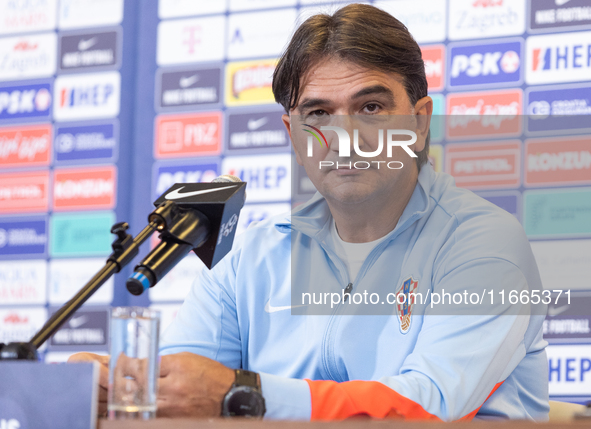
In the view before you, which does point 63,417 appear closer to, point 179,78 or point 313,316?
point 313,316

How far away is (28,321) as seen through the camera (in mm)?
2828

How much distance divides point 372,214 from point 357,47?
14.9 inches

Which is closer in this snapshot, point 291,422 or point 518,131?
A: point 291,422

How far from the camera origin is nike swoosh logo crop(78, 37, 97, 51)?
2.91m

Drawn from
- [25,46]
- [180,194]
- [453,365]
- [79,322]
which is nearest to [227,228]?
[180,194]

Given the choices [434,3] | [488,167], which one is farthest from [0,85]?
[488,167]

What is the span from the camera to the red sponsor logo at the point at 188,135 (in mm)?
2721

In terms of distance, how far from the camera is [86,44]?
2920 millimetres

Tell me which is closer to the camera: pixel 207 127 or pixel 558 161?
pixel 558 161

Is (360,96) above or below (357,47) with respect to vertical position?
below

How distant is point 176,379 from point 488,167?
1.82m

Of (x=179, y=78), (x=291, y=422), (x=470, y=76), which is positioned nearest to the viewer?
(x=291, y=422)

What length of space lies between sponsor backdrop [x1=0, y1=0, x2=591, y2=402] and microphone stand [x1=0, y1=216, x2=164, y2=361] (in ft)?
5.31

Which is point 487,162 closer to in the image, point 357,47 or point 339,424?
point 357,47
